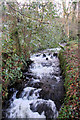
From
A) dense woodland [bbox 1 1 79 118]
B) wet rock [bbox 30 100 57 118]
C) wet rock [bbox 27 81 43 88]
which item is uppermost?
dense woodland [bbox 1 1 79 118]

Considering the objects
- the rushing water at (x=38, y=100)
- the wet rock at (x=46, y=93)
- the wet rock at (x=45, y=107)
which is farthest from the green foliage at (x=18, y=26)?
the wet rock at (x=46, y=93)

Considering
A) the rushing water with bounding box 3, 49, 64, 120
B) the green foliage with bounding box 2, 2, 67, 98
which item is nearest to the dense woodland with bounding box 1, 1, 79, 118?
the green foliage with bounding box 2, 2, 67, 98

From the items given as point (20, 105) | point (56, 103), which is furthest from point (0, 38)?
point (56, 103)

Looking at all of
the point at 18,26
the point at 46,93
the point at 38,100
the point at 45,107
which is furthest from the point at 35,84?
the point at 18,26

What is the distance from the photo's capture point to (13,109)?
4141 millimetres

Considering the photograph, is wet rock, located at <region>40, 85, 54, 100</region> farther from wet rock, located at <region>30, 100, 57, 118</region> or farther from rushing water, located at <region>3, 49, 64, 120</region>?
wet rock, located at <region>30, 100, 57, 118</region>

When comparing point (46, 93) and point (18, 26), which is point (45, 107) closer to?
point (46, 93)

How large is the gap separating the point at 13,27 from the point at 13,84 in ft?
11.2

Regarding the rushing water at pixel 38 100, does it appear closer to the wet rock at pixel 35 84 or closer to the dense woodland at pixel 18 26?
the wet rock at pixel 35 84

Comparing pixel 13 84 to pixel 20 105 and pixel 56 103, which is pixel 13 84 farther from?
pixel 56 103

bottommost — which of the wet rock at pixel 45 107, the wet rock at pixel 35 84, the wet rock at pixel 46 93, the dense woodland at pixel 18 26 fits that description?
the wet rock at pixel 45 107

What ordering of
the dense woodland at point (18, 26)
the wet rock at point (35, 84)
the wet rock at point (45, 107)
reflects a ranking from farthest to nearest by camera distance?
the wet rock at point (35, 84) → the dense woodland at point (18, 26) → the wet rock at point (45, 107)

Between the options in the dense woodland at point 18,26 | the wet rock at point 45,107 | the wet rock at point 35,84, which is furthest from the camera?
the wet rock at point 35,84

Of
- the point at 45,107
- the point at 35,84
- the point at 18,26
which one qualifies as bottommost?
the point at 45,107
